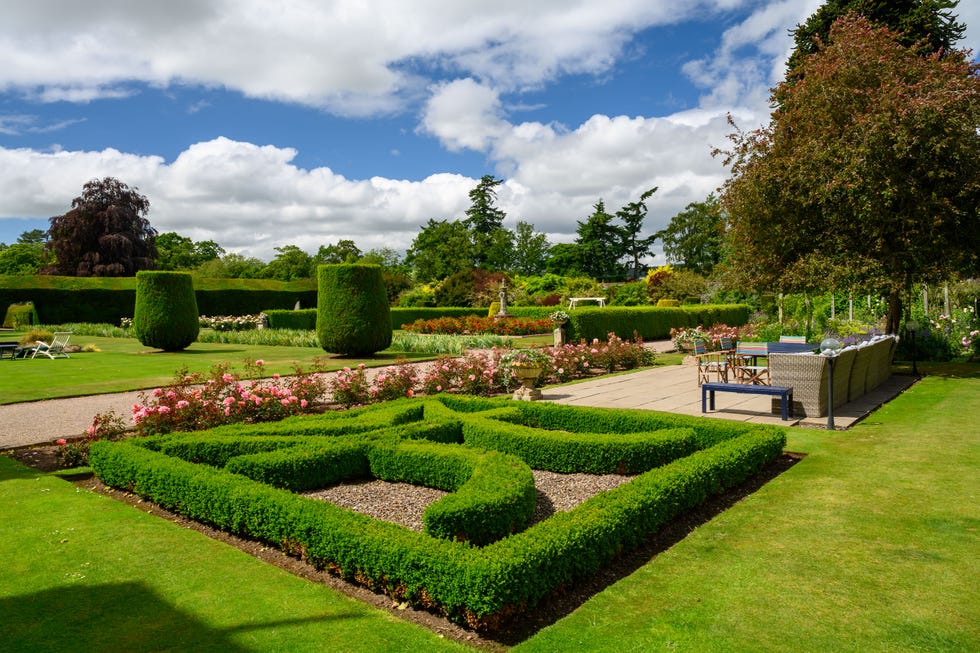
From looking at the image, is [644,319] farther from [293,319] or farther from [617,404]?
[293,319]

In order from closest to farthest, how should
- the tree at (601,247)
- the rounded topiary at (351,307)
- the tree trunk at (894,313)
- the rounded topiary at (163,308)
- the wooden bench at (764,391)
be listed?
the wooden bench at (764,391) → the tree trunk at (894,313) → the rounded topiary at (351,307) → the rounded topiary at (163,308) → the tree at (601,247)

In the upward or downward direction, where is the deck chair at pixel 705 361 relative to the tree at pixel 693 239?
downward

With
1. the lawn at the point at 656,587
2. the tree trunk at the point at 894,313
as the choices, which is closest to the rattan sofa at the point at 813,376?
the lawn at the point at 656,587

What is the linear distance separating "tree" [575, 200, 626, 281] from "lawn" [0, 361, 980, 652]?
51.1 meters

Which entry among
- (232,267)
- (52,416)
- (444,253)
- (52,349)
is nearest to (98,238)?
(232,267)

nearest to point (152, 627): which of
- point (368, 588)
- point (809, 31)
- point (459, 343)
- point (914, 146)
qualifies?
point (368, 588)

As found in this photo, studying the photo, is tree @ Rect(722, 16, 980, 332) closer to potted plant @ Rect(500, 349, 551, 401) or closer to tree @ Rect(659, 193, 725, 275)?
potted plant @ Rect(500, 349, 551, 401)

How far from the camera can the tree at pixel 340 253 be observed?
5822cm

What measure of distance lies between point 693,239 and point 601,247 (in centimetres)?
790

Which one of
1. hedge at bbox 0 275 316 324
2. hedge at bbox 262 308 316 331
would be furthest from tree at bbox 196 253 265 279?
hedge at bbox 262 308 316 331

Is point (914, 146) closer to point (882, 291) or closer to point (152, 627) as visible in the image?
point (882, 291)

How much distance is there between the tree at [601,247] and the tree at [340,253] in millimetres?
21190

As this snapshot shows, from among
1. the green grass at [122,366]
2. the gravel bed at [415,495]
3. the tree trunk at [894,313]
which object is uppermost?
the tree trunk at [894,313]

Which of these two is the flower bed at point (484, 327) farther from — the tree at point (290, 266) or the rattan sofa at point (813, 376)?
the tree at point (290, 266)
